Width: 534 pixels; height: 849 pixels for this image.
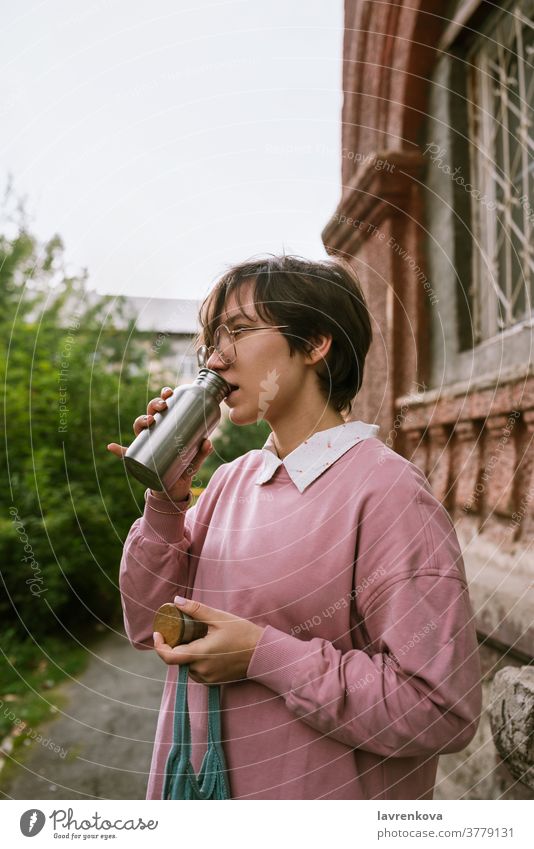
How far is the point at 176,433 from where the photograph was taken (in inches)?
38.1

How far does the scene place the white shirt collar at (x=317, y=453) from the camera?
1007mm

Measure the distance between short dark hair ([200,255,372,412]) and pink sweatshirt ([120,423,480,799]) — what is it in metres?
0.12

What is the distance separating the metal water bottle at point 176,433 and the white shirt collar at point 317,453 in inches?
5.4

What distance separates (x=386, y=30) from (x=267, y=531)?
2106 mm

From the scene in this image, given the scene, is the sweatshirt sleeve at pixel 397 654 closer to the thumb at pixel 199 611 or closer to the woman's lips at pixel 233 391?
the thumb at pixel 199 611

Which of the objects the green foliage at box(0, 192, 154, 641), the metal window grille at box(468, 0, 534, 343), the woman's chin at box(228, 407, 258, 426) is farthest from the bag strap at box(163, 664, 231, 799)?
the green foliage at box(0, 192, 154, 641)

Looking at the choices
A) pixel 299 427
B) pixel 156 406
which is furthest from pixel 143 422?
pixel 299 427

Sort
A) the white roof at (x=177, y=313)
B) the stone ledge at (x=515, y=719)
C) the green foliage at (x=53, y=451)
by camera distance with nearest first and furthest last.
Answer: the white roof at (x=177, y=313)
the stone ledge at (x=515, y=719)
the green foliage at (x=53, y=451)

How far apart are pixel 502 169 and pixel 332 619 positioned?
1.79 meters

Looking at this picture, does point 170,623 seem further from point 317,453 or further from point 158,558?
point 317,453

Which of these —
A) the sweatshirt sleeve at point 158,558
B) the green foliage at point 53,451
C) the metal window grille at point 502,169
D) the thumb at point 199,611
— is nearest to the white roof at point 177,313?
the sweatshirt sleeve at point 158,558

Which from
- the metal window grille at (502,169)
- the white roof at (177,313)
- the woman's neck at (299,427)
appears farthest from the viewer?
the metal window grille at (502,169)

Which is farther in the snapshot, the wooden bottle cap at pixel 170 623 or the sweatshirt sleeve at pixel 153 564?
the sweatshirt sleeve at pixel 153 564
